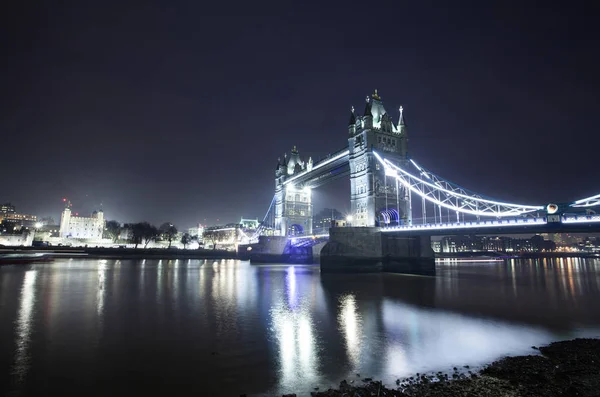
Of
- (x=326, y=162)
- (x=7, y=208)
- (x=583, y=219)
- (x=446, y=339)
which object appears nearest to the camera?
(x=446, y=339)

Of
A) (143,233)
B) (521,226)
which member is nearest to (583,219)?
(521,226)

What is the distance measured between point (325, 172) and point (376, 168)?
18.2m

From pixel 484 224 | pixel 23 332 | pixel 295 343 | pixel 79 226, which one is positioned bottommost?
pixel 295 343

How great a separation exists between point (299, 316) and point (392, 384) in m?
8.76

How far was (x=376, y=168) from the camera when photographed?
4522cm

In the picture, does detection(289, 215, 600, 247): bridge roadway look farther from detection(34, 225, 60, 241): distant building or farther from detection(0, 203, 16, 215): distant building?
detection(0, 203, 16, 215): distant building

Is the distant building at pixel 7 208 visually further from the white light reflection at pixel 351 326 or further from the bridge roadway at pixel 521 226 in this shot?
the white light reflection at pixel 351 326

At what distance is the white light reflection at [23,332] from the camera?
9.08 meters

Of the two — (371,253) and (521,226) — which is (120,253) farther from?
(521,226)

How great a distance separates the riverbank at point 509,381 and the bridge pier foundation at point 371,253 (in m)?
28.8

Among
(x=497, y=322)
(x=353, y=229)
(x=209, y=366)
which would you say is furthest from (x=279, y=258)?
(x=209, y=366)

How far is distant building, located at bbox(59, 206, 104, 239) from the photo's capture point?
123 meters

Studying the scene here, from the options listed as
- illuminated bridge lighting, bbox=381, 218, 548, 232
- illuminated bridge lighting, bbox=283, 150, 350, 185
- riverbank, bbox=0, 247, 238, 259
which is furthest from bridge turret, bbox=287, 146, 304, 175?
illuminated bridge lighting, bbox=381, 218, 548, 232

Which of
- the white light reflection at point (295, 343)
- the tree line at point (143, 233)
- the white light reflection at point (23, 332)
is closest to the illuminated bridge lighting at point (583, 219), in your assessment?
the white light reflection at point (295, 343)
